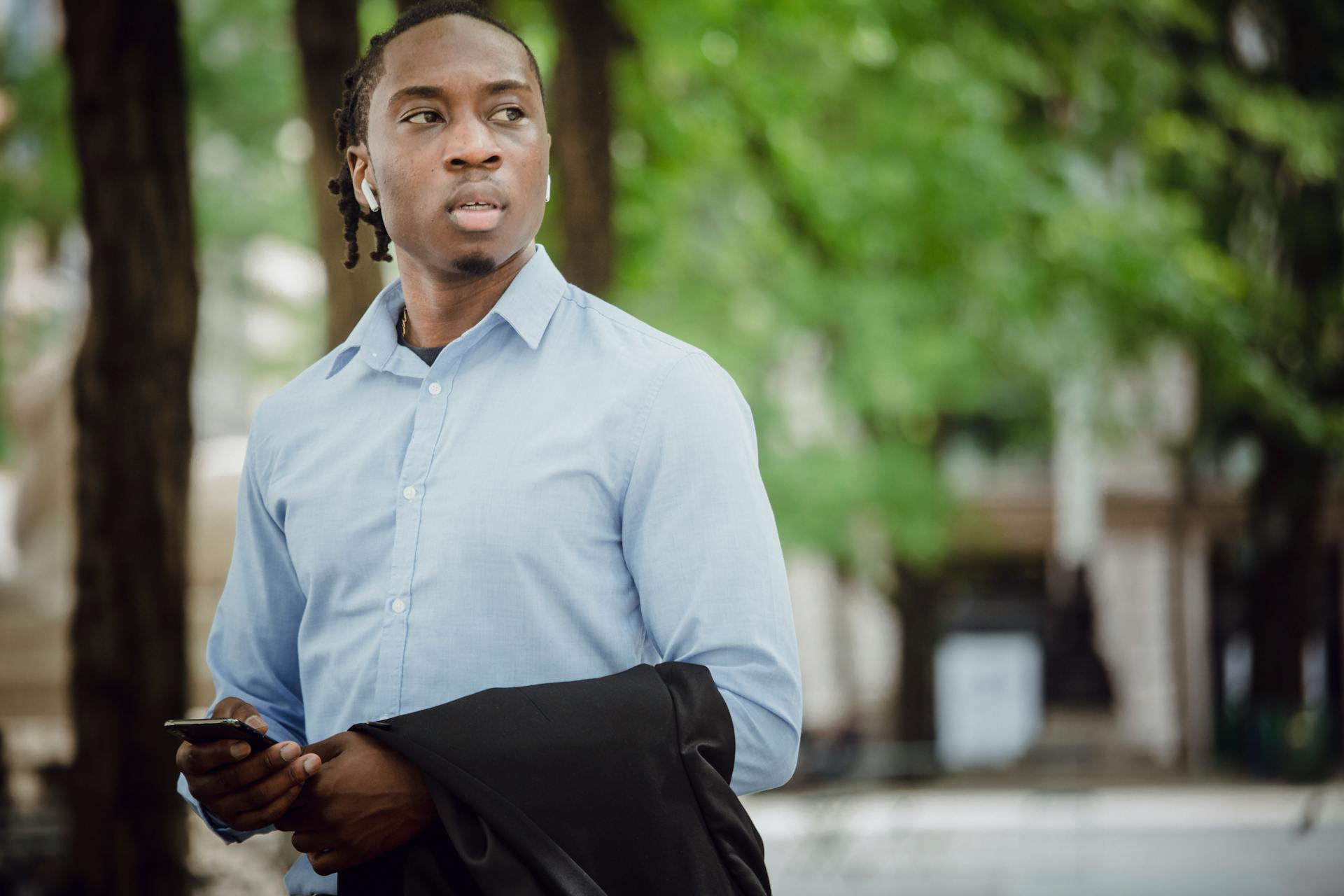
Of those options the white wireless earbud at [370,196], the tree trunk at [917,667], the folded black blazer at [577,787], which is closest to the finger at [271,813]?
the folded black blazer at [577,787]

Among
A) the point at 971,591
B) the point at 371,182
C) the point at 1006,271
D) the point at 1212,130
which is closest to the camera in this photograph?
the point at 371,182

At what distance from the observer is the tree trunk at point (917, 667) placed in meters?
18.9

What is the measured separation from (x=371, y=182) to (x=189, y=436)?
4.73m

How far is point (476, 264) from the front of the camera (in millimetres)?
2035

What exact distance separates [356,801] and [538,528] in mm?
374

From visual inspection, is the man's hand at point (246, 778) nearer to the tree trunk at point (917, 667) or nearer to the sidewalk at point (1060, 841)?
the sidewalk at point (1060, 841)

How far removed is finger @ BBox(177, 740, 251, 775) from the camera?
1743mm

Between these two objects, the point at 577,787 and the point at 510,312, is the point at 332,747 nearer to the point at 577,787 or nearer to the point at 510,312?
the point at 577,787

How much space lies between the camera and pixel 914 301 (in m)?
12.3

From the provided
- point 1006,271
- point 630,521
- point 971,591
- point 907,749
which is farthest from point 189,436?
point 971,591

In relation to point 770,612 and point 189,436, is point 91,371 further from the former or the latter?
point 770,612

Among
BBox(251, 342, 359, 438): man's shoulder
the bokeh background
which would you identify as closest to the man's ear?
BBox(251, 342, 359, 438): man's shoulder

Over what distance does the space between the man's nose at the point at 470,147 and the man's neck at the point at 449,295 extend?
15 centimetres

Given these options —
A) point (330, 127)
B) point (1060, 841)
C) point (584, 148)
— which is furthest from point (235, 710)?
point (1060, 841)
